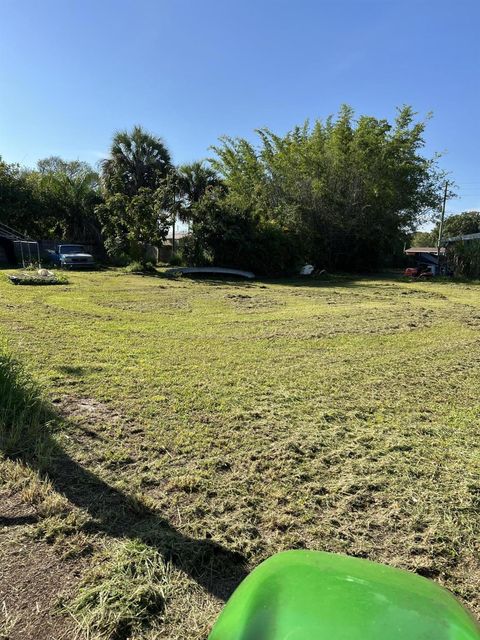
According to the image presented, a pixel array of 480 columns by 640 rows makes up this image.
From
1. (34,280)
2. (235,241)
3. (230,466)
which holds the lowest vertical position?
(230,466)

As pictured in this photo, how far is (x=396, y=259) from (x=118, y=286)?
86.6 ft

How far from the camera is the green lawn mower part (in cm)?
96

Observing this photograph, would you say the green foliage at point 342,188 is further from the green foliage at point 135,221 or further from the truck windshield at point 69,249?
the truck windshield at point 69,249

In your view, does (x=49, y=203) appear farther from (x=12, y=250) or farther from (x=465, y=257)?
(x=465, y=257)

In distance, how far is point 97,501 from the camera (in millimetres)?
2373

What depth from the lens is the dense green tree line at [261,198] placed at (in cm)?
2044

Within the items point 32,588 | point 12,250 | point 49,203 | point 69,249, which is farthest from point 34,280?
point 49,203

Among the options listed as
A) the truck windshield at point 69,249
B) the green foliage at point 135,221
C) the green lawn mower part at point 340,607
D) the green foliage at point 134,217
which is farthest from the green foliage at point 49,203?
the green lawn mower part at point 340,607

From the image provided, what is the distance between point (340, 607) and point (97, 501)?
1.70m

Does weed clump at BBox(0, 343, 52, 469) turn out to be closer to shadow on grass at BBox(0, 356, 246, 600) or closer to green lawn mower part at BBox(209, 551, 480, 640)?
shadow on grass at BBox(0, 356, 246, 600)

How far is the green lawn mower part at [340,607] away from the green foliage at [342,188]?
66.9 feet

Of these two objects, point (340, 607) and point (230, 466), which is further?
point (230, 466)

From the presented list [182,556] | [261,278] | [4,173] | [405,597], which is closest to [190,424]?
[182,556]

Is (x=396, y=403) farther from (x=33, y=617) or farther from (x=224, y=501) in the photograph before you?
(x=33, y=617)
